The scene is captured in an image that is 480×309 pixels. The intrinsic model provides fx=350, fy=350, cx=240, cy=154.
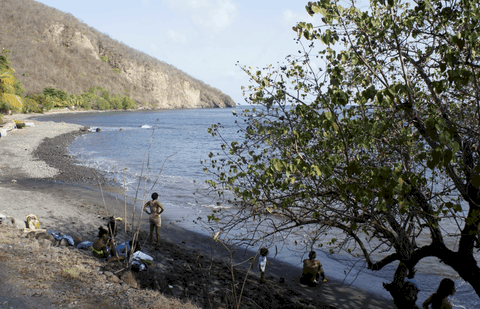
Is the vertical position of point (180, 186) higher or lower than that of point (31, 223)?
lower

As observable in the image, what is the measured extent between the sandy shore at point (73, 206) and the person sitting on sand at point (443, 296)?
1.88 meters

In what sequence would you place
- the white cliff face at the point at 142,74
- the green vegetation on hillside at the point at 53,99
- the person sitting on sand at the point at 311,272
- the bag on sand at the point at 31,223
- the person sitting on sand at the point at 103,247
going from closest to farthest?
the person sitting on sand at the point at 103,247, the person sitting on sand at the point at 311,272, the bag on sand at the point at 31,223, the green vegetation on hillside at the point at 53,99, the white cliff face at the point at 142,74

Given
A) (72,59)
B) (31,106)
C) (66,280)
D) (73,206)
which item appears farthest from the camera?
(72,59)

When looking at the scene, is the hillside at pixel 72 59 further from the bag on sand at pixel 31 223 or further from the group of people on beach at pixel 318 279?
the group of people on beach at pixel 318 279

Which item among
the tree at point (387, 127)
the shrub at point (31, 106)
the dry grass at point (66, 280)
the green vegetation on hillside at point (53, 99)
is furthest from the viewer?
the shrub at point (31, 106)

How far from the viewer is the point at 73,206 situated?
13930mm

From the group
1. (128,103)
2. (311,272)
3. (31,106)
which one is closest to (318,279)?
(311,272)

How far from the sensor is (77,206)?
14.0 metres

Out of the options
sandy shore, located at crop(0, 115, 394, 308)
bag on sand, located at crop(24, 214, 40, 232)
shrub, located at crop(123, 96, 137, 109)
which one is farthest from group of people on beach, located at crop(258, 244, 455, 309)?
shrub, located at crop(123, 96, 137, 109)

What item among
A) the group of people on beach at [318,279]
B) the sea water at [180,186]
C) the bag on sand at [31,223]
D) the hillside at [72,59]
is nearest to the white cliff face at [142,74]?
the hillside at [72,59]

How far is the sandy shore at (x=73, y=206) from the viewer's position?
863 cm

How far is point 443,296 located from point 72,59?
5334 inches

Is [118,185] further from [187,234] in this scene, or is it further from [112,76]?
[112,76]

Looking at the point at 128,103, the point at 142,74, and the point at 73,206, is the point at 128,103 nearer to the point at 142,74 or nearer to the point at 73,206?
the point at 142,74
